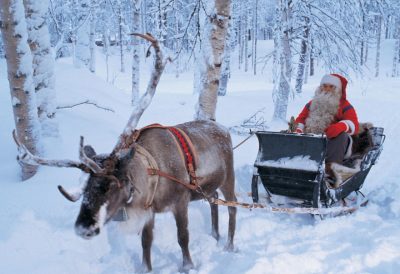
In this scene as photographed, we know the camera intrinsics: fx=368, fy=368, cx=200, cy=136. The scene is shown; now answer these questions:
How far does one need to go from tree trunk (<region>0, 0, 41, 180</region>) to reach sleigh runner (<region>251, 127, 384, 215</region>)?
3008 mm

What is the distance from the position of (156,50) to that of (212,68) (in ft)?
7.44

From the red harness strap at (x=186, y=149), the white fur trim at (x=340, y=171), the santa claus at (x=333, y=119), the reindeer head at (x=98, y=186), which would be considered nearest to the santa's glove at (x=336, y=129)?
the santa claus at (x=333, y=119)

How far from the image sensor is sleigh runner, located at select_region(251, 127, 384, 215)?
421 centimetres

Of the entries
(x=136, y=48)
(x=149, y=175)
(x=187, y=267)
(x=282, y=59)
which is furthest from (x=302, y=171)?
(x=136, y=48)

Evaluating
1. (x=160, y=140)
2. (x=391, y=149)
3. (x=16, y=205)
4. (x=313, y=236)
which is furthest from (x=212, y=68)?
(x=391, y=149)

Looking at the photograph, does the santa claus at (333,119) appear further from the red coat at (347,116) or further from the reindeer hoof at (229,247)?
the reindeer hoof at (229,247)

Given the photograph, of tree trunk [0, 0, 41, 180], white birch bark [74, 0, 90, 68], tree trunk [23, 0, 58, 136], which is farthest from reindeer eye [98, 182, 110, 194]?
white birch bark [74, 0, 90, 68]

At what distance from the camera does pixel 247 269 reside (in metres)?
3.42

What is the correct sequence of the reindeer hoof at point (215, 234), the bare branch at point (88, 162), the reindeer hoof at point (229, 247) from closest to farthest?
the bare branch at point (88, 162), the reindeer hoof at point (229, 247), the reindeer hoof at point (215, 234)

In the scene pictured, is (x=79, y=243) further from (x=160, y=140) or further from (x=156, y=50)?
(x=156, y=50)

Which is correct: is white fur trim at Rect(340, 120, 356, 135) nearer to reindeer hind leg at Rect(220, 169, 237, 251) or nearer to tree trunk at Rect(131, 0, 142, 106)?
reindeer hind leg at Rect(220, 169, 237, 251)

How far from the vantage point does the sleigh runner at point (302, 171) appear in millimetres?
4211

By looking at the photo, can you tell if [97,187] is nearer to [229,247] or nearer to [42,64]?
[229,247]

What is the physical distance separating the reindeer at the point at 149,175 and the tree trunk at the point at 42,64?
284 cm
